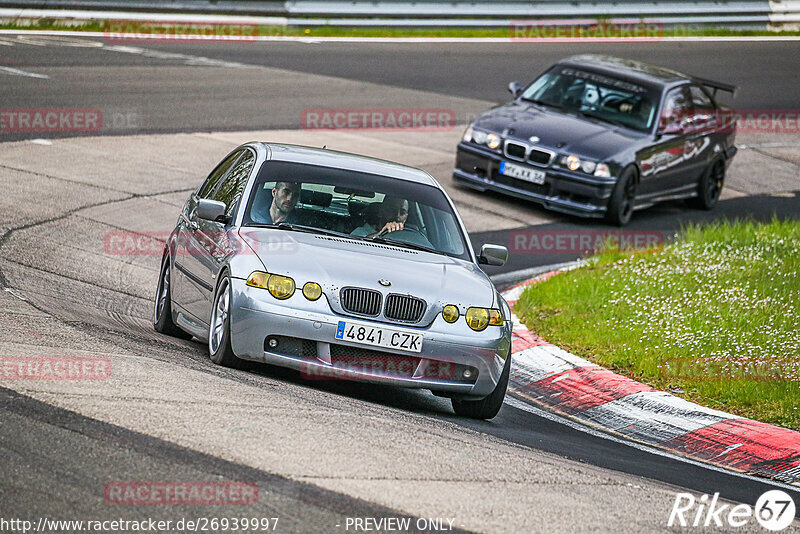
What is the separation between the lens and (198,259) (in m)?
8.28

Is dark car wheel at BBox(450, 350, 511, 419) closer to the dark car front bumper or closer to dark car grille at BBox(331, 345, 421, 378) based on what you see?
dark car grille at BBox(331, 345, 421, 378)

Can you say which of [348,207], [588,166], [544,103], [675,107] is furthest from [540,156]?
[348,207]

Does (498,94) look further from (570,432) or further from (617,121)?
(570,432)

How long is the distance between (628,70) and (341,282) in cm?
1062

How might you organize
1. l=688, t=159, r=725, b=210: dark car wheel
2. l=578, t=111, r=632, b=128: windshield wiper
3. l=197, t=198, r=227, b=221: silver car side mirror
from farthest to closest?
l=688, t=159, r=725, b=210: dark car wheel < l=578, t=111, r=632, b=128: windshield wiper < l=197, t=198, r=227, b=221: silver car side mirror

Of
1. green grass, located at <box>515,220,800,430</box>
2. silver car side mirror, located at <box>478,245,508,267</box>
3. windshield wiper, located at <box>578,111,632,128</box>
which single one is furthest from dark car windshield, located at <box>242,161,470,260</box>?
windshield wiper, located at <box>578,111,632,128</box>

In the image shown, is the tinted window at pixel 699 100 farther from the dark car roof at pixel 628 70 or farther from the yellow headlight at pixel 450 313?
the yellow headlight at pixel 450 313

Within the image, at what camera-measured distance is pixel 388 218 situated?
330 inches

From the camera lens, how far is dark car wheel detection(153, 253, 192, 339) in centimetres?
886

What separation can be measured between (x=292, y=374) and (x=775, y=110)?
2030cm

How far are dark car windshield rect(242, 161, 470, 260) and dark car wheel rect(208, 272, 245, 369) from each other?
0.69 meters

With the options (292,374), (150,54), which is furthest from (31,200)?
(150,54)

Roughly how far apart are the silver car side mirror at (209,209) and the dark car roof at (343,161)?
68cm

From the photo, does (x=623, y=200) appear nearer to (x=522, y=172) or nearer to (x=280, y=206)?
(x=522, y=172)
